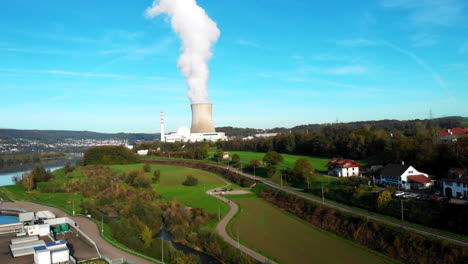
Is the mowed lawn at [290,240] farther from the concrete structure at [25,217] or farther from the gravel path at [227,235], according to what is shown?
the concrete structure at [25,217]

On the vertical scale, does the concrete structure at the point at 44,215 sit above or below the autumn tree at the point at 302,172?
below

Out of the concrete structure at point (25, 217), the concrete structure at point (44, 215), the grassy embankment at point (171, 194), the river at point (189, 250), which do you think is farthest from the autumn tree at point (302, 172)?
the concrete structure at point (25, 217)

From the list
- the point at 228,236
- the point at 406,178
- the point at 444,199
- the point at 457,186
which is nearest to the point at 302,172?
the point at 406,178

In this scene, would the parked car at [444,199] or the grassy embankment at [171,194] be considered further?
the grassy embankment at [171,194]

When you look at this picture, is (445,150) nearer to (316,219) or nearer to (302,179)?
(302,179)

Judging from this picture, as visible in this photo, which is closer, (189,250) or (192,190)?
(189,250)

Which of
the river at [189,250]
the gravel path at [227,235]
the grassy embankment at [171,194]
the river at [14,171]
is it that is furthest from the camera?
the river at [14,171]

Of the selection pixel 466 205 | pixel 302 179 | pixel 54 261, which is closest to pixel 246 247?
pixel 54 261

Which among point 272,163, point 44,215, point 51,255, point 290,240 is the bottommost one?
point 290,240

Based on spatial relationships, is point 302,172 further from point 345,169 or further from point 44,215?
point 44,215
